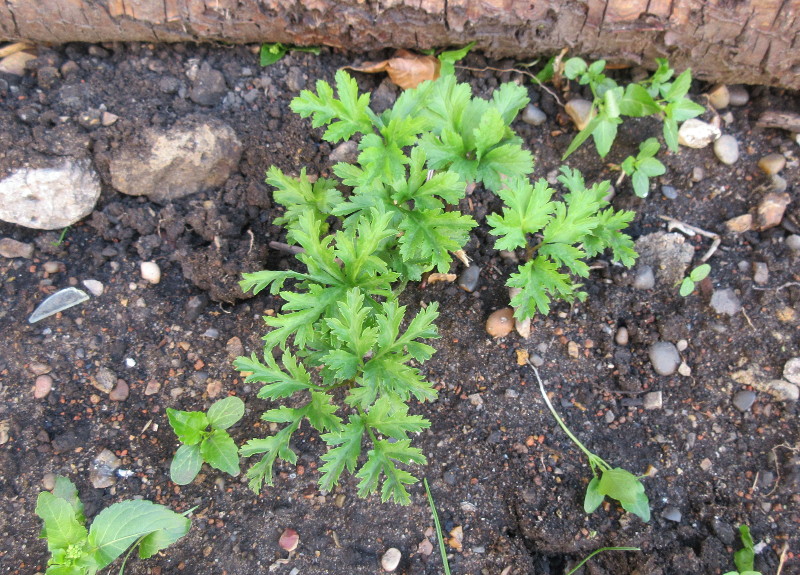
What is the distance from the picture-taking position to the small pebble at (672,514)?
247 centimetres

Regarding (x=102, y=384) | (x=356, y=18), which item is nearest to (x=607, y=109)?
(x=356, y=18)

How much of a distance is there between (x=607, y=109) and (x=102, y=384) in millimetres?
2509

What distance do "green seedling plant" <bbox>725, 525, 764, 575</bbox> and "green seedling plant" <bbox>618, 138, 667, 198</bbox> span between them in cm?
148

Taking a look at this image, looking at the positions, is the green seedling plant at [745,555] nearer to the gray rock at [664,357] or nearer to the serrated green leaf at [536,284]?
the gray rock at [664,357]

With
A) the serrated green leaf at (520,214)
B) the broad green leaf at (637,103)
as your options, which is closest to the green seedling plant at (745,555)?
the serrated green leaf at (520,214)

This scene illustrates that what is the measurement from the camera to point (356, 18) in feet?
8.90

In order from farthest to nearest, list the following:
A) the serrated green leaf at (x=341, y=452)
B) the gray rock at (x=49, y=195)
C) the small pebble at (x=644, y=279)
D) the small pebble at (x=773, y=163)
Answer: the small pebble at (x=773, y=163)
the small pebble at (x=644, y=279)
the gray rock at (x=49, y=195)
the serrated green leaf at (x=341, y=452)

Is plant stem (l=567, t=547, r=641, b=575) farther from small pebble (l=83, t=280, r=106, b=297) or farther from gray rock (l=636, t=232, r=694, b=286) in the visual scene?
small pebble (l=83, t=280, r=106, b=297)

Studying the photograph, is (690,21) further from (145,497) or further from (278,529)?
(145,497)

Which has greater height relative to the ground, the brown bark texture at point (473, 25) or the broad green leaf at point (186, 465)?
the brown bark texture at point (473, 25)

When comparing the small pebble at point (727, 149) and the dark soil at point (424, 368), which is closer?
the dark soil at point (424, 368)

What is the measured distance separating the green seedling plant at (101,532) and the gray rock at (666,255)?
7.37 feet

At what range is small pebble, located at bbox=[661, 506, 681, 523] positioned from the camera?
8.09 feet

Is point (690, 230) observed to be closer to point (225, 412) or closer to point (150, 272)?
point (225, 412)
